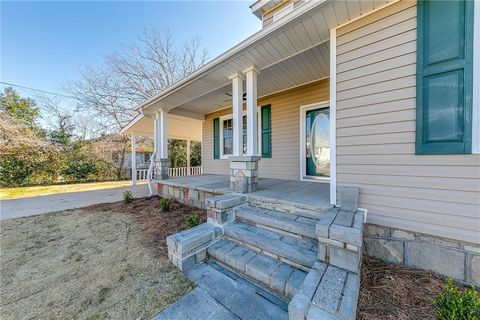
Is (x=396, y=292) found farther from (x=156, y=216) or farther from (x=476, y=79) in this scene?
(x=156, y=216)

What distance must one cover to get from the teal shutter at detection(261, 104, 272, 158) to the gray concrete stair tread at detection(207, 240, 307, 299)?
3259 millimetres

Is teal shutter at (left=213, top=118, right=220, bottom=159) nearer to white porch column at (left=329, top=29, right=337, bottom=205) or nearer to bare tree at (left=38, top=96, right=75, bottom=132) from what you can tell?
white porch column at (left=329, top=29, right=337, bottom=205)

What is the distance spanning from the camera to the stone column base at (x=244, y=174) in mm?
3252

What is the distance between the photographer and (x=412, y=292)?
1612 millimetres

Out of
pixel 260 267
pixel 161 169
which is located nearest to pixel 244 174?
pixel 260 267

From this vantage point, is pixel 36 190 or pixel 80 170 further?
pixel 80 170

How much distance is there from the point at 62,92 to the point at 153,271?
16.5m

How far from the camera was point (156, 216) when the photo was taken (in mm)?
4117

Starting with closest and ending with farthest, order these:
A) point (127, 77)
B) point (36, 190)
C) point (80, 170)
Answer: point (36, 190) < point (80, 170) < point (127, 77)

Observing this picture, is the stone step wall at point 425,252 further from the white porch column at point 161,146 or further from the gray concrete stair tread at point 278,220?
the white porch column at point 161,146

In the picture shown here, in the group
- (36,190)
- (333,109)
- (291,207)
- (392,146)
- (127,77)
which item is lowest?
(36,190)

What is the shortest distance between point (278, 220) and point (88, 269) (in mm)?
2512

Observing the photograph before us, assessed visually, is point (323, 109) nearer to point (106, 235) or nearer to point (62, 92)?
point (106, 235)

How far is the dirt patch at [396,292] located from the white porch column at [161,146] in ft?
17.8
